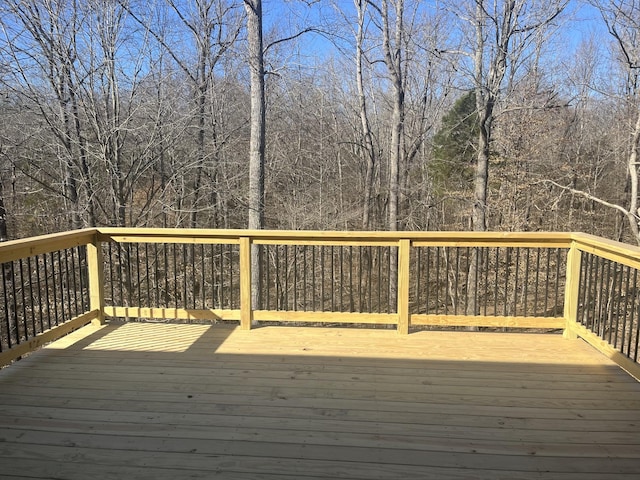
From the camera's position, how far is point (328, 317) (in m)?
4.05

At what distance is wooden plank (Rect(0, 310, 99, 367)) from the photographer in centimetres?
318

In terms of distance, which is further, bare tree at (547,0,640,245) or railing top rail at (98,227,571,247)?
bare tree at (547,0,640,245)

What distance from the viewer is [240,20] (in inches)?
437

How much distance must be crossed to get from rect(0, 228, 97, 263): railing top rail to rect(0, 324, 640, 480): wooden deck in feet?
2.72

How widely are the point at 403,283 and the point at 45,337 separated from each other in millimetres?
2998

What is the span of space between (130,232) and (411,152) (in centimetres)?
1223

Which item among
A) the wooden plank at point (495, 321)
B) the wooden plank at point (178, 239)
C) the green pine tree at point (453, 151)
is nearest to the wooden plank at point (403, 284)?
the wooden plank at point (495, 321)

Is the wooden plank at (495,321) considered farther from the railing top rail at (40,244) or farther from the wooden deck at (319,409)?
the railing top rail at (40,244)

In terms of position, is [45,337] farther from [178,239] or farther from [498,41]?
[498,41]

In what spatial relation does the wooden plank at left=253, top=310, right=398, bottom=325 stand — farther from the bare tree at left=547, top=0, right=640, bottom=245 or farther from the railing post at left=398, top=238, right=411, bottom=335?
the bare tree at left=547, top=0, right=640, bottom=245

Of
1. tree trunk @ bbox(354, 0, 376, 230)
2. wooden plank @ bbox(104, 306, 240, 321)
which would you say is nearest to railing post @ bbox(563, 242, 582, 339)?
wooden plank @ bbox(104, 306, 240, 321)

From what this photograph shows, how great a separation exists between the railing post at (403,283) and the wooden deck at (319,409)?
164mm

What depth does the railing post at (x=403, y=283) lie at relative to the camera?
3955 mm

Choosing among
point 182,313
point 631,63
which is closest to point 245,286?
point 182,313
